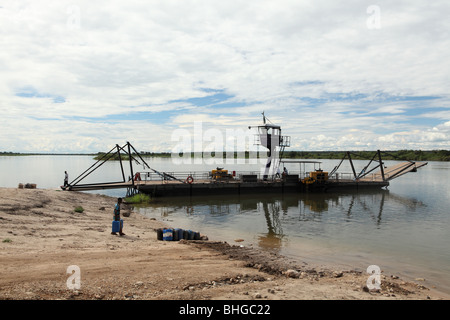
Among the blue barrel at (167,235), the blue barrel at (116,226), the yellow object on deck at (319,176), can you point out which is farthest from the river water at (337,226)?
the blue barrel at (116,226)

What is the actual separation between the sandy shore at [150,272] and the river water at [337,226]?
8.07ft

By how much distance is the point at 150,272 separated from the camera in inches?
365

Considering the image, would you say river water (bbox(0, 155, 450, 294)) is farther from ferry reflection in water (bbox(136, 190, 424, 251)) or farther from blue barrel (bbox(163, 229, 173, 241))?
blue barrel (bbox(163, 229, 173, 241))

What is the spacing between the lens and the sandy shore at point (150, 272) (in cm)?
779

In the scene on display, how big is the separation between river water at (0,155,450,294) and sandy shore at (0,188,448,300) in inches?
96.8

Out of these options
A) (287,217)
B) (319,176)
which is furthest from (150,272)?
(319,176)

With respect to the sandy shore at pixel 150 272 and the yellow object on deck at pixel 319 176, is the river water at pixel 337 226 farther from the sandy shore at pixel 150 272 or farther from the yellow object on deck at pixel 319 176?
the yellow object on deck at pixel 319 176

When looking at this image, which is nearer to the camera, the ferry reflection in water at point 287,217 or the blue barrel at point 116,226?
the blue barrel at point 116,226

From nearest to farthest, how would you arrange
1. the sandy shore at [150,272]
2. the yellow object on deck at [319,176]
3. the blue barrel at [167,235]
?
the sandy shore at [150,272] < the blue barrel at [167,235] < the yellow object on deck at [319,176]

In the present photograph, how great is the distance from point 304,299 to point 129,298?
4.48 m

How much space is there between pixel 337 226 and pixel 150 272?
16.8 metres
